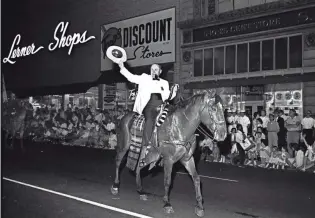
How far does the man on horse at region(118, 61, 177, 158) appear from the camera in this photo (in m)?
5.99

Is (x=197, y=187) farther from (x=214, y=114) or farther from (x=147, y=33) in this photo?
(x=147, y=33)

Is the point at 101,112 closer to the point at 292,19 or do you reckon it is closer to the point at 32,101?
the point at 32,101

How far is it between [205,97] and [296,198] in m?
2.90

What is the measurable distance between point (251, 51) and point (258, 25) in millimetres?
935

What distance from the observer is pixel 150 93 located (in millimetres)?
6145

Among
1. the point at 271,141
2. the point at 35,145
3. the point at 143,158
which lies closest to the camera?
the point at 143,158

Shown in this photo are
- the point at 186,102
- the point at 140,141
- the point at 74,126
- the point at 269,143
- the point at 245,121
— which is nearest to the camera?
the point at 186,102

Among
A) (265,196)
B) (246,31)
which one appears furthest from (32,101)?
(265,196)

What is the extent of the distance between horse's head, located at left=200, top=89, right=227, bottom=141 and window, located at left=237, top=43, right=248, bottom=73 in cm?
837

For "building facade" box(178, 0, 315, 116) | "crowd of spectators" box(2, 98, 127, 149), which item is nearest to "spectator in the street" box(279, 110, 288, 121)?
"building facade" box(178, 0, 315, 116)

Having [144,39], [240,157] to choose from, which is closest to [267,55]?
[240,157]

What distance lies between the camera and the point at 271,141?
10.6m

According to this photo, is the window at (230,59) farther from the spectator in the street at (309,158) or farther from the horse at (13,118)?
the horse at (13,118)

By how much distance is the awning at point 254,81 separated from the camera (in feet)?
38.5
